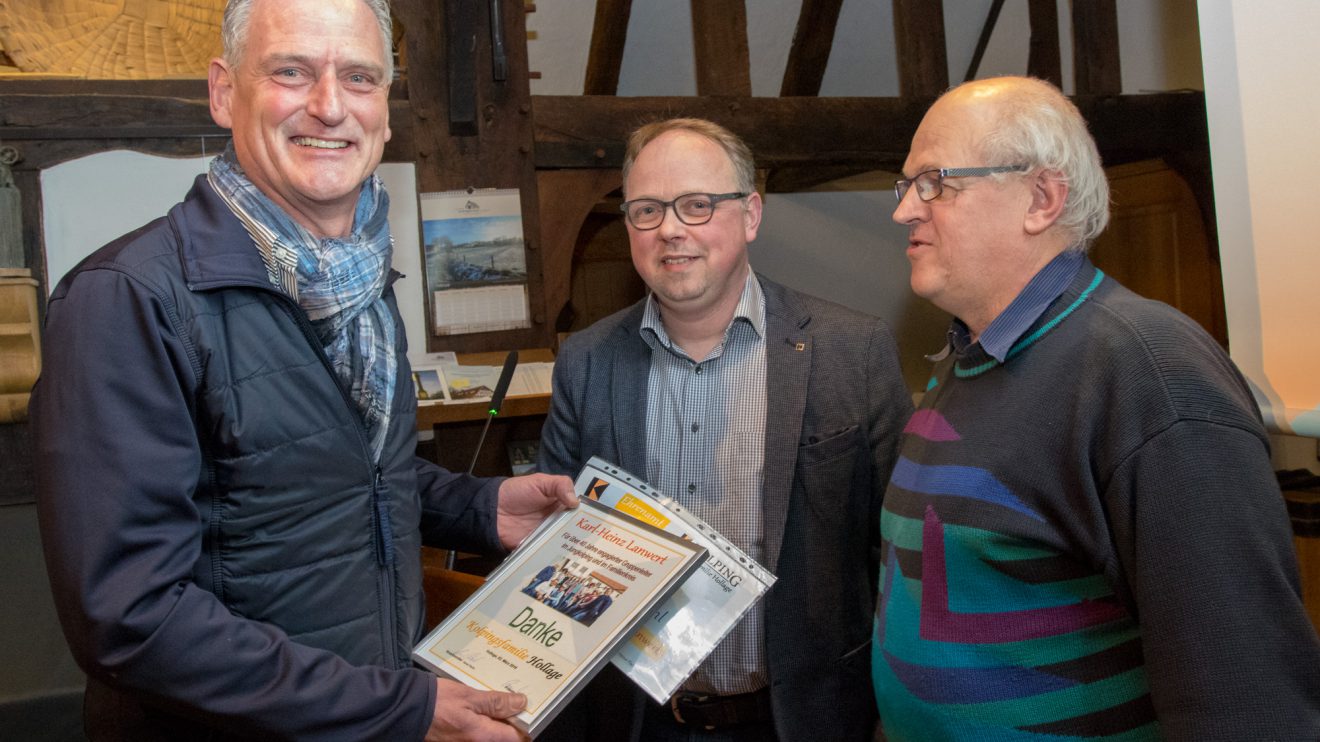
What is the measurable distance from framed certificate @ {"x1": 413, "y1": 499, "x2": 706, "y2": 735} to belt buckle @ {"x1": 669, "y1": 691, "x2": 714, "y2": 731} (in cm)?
45

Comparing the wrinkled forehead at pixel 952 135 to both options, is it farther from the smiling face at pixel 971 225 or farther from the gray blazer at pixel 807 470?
the gray blazer at pixel 807 470

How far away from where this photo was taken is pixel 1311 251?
6.05 ft

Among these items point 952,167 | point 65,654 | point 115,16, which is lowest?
point 65,654

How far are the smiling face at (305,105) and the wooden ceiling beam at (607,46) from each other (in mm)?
4041

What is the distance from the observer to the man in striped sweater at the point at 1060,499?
1.20 meters

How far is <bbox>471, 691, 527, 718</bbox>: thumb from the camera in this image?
57.9 inches

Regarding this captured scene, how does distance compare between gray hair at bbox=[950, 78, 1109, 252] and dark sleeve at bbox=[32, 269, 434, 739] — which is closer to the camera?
dark sleeve at bbox=[32, 269, 434, 739]

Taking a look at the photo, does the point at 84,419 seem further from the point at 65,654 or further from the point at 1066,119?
the point at 65,654

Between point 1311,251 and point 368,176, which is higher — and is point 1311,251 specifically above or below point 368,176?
below

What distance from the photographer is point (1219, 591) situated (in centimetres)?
120

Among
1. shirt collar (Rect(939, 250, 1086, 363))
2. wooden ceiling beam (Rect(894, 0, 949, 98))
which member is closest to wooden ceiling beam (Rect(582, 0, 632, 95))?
wooden ceiling beam (Rect(894, 0, 949, 98))

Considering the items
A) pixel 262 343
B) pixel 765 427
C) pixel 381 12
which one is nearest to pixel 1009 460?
pixel 765 427

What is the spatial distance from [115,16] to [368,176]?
294 cm

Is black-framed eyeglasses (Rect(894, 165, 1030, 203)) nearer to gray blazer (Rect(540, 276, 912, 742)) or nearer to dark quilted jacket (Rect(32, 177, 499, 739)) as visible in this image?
gray blazer (Rect(540, 276, 912, 742))
